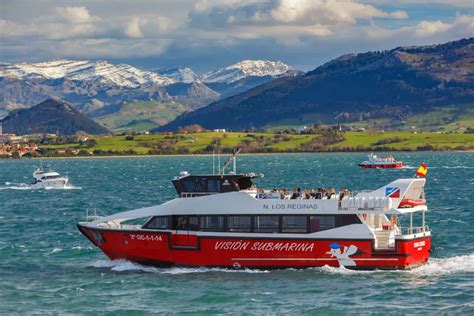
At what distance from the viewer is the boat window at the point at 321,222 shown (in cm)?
4715

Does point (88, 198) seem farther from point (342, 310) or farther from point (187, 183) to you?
point (342, 310)

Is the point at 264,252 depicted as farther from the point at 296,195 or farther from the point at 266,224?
the point at 296,195

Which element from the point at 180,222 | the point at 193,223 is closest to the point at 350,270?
the point at 193,223

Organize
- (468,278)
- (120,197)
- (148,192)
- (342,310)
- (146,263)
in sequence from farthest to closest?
(148,192) < (120,197) < (146,263) < (468,278) < (342,310)

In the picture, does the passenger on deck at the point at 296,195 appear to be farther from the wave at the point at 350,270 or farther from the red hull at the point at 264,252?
the wave at the point at 350,270

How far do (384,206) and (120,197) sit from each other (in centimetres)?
6019

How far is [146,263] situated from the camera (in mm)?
48969

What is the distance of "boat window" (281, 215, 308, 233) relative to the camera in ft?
155

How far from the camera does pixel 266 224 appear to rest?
47.6 meters

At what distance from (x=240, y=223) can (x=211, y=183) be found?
3.21 metres

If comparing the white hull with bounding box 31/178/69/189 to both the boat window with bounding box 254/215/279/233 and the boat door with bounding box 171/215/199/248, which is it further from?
the boat window with bounding box 254/215/279/233

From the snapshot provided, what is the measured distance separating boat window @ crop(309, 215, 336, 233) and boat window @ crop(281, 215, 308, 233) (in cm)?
30

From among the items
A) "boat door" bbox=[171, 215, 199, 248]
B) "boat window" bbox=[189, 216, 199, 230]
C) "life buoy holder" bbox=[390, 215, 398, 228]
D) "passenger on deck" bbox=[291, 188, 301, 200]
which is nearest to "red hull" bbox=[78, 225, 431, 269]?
"boat door" bbox=[171, 215, 199, 248]

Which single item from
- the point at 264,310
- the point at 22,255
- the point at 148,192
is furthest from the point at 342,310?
the point at 148,192
